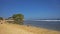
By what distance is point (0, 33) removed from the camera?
418cm

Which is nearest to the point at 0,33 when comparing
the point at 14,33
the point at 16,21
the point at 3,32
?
the point at 3,32

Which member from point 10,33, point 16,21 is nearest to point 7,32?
point 10,33

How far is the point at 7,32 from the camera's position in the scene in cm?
438

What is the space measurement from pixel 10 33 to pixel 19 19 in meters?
6.72

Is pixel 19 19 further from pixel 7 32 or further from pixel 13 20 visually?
pixel 7 32

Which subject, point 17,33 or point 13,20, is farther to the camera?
point 13,20

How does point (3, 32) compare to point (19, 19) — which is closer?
point (3, 32)

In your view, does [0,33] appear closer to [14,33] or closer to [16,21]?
[14,33]

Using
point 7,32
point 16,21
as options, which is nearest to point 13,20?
point 16,21

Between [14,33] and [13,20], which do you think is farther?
[13,20]

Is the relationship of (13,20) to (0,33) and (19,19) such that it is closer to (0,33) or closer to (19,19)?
(19,19)

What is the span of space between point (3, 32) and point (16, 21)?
642 centimetres

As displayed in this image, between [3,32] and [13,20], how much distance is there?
6485 mm

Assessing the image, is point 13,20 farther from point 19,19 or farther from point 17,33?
point 17,33
